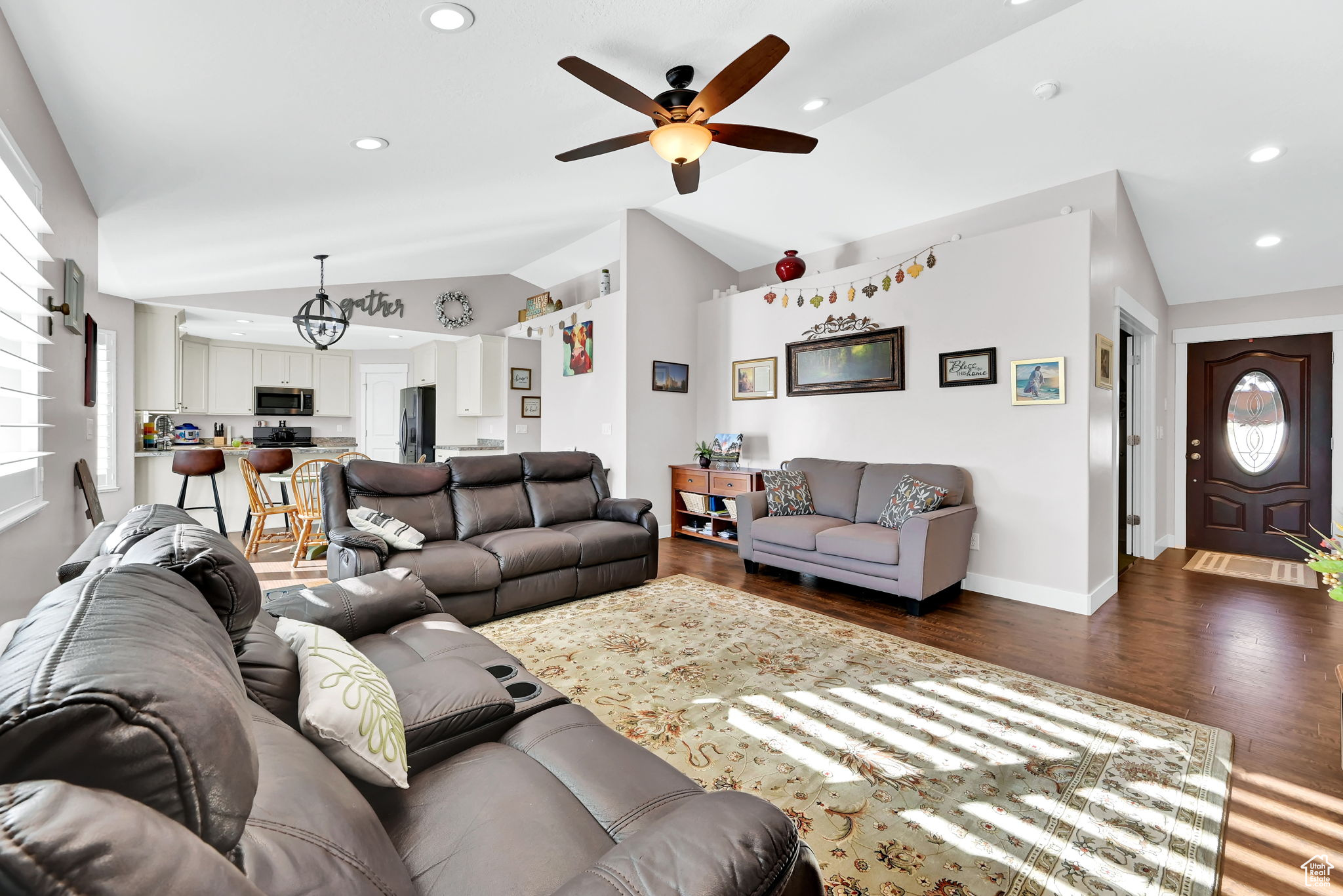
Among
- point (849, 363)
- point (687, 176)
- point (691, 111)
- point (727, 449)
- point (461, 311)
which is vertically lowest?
point (727, 449)

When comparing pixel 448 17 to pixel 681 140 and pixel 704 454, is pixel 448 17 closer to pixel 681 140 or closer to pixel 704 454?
pixel 681 140

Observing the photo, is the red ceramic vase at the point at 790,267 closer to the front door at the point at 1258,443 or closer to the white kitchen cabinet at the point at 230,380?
the front door at the point at 1258,443

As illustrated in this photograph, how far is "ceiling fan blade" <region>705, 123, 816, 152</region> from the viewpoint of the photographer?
2.94m

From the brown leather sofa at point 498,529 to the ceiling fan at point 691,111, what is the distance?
207cm

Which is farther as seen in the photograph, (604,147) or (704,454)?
(704,454)

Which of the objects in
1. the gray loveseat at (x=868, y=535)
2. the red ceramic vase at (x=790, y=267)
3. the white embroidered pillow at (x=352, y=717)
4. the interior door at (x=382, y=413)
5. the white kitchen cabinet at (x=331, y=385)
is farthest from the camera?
the interior door at (x=382, y=413)

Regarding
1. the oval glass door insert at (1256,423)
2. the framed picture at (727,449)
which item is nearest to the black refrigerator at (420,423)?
the framed picture at (727,449)

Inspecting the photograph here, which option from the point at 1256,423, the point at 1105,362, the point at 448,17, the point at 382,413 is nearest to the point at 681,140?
the point at 448,17

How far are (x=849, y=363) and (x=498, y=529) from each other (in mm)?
3066

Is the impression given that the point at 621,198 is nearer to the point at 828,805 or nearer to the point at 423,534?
the point at 423,534

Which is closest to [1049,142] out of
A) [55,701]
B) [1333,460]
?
[1333,460]

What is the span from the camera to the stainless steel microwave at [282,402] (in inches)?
303

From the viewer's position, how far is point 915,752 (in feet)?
6.87

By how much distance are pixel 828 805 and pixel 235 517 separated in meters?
7.01
